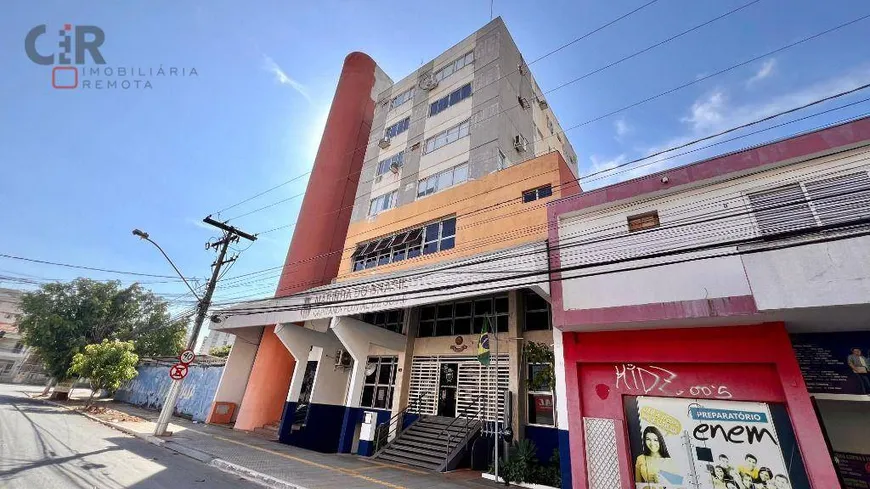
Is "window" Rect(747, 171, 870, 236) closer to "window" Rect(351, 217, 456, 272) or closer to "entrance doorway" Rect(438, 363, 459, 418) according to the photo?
"window" Rect(351, 217, 456, 272)

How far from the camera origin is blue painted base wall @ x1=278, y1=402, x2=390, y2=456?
14.5 m

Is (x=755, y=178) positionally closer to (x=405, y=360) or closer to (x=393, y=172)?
(x=405, y=360)

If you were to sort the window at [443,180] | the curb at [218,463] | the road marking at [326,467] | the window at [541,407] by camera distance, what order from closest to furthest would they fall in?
the curb at [218,463], the road marking at [326,467], the window at [541,407], the window at [443,180]

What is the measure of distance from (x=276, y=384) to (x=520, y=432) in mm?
14802

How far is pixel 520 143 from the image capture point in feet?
60.8

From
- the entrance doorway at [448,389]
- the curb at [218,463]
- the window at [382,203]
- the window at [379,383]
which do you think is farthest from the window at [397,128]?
the curb at [218,463]

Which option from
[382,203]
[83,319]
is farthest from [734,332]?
[83,319]

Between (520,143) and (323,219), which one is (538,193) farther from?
(323,219)

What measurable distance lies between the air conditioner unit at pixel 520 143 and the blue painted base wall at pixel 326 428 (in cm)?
1428

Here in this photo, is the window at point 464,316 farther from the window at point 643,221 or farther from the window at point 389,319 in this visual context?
the window at point 643,221

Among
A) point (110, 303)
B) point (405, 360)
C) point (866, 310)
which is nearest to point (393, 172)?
point (405, 360)

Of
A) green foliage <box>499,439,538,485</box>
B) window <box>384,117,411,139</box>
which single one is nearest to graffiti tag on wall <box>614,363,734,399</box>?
green foliage <box>499,439,538,485</box>

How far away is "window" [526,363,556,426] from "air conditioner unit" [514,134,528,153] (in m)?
11.3

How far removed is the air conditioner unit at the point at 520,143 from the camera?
1838cm
